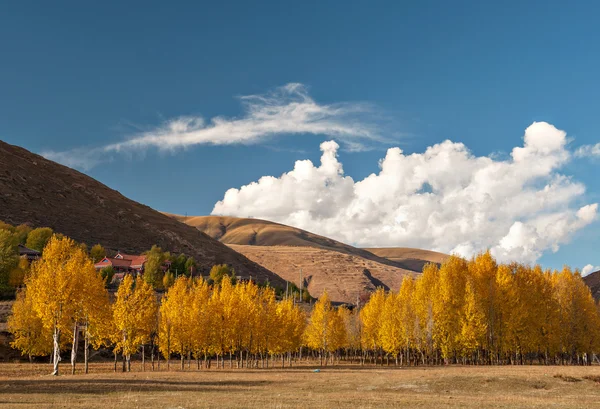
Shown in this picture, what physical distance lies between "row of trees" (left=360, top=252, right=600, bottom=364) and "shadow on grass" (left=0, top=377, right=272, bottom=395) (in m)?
38.3

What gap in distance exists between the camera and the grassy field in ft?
101

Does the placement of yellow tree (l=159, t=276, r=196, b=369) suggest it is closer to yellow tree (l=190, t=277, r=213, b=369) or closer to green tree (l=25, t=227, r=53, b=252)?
yellow tree (l=190, t=277, r=213, b=369)

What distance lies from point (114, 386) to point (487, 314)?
5755cm

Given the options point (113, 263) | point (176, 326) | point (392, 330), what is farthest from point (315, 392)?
point (113, 263)

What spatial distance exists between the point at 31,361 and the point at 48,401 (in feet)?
181

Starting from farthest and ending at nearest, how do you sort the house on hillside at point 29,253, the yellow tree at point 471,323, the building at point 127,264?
the building at point 127,264, the house on hillside at point 29,253, the yellow tree at point 471,323

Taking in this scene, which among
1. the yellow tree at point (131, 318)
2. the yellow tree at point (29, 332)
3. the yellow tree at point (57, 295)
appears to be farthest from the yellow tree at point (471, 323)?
the yellow tree at point (29, 332)

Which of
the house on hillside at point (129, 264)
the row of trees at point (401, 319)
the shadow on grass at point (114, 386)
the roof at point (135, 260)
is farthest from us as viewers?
the roof at point (135, 260)

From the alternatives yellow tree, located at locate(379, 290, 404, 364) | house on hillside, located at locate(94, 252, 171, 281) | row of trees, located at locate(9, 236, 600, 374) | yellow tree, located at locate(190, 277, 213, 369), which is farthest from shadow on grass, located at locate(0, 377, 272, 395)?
house on hillside, located at locate(94, 252, 171, 281)

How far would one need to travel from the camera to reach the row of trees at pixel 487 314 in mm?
75750

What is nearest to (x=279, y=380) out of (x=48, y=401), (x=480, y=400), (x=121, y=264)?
(x=480, y=400)

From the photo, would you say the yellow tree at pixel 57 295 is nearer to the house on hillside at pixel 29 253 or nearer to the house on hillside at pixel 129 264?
the house on hillside at pixel 29 253

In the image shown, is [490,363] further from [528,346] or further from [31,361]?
[31,361]

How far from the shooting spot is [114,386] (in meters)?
40.3
